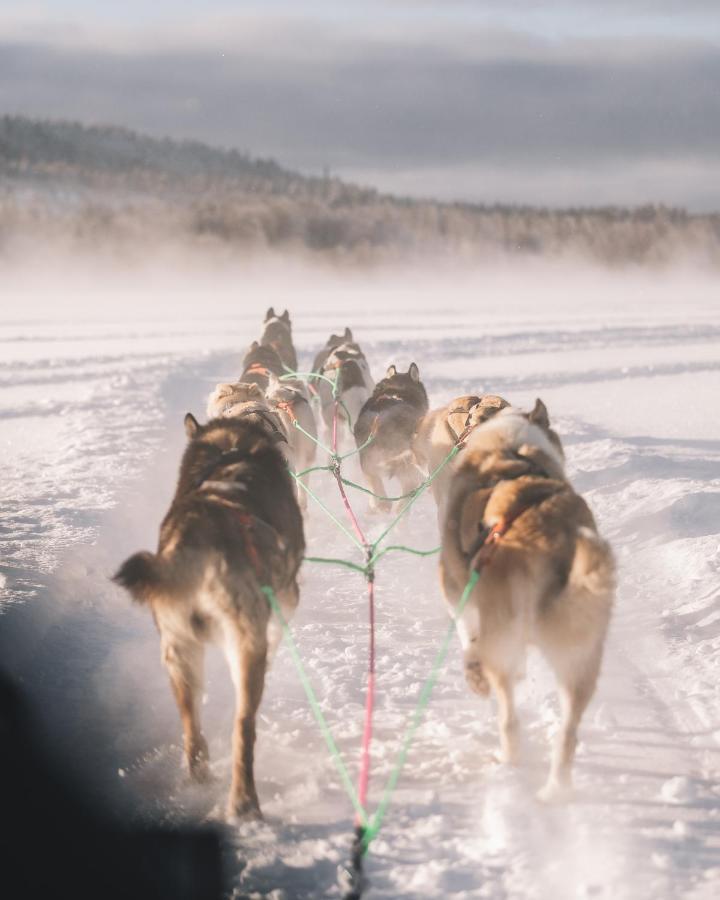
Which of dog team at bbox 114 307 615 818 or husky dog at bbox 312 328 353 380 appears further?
husky dog at bbox 312 328 353 380

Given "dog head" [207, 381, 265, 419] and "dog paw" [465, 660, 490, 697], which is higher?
"dog head" [207, 381, 265, 419]

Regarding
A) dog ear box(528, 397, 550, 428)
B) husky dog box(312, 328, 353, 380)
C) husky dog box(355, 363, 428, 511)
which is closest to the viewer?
dog ear box(528, 397, 550, 428)

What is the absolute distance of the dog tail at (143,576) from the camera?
8.82ft

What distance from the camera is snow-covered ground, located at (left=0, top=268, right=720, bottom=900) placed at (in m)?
2.62

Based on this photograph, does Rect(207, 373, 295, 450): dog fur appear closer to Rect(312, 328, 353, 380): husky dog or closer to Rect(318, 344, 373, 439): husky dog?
Rect(318, 344, 373, 439): husky dog

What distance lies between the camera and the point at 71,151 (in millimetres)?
106312

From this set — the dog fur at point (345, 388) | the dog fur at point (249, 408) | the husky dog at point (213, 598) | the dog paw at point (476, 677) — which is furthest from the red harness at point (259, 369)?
the dog paw at point (476, 677)

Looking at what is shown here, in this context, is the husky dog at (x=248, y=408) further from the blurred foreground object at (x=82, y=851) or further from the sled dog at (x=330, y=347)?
the sled dog at (x=330, y=347)

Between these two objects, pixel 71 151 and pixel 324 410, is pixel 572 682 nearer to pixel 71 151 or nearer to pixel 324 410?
pixel 324 410

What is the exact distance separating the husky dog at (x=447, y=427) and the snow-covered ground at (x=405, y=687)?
0.63 meters

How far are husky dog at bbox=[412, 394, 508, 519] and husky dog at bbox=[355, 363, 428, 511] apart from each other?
86 cm

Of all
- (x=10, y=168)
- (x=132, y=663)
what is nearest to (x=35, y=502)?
(x=132, y=663)

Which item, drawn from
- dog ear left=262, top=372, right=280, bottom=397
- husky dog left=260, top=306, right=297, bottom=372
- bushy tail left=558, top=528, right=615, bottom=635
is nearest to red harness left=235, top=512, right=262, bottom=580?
bushy tail left=558, top=528, right=615, bottom=635

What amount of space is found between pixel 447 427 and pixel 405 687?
168cm
